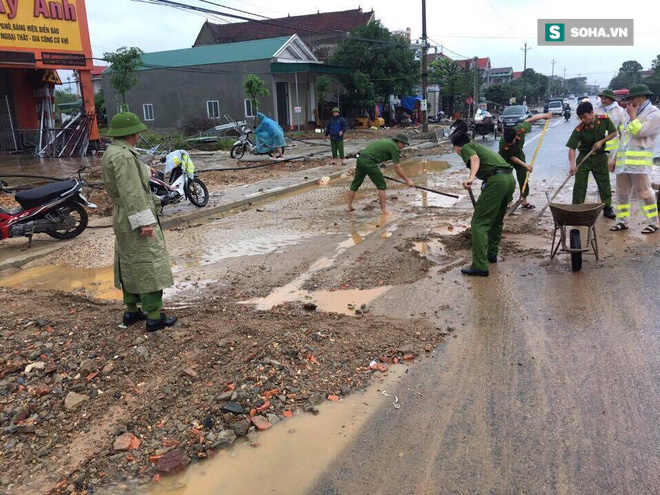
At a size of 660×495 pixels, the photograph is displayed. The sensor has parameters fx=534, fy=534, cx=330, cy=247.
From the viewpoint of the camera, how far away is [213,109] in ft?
102

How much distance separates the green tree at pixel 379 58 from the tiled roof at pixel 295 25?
1049 cm

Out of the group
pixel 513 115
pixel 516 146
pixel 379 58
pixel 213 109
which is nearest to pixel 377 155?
pixel 516 146

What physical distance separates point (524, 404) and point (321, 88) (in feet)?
98.0

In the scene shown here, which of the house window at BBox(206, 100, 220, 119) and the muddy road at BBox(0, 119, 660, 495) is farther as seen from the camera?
the house window at BBox(206, 100, 220, 119)

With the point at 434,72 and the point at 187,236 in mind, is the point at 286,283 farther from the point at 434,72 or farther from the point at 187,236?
the point at 434,72

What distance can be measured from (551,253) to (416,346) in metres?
3.02

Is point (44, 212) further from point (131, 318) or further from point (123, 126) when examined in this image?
point (123, 126)

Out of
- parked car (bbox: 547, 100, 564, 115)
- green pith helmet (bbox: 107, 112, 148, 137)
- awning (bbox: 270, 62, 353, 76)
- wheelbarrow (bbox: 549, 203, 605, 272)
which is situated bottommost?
wheelbarrow (bbox: 549, 203, 605, 272)

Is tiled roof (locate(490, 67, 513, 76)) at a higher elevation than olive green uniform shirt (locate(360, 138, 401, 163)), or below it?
higher

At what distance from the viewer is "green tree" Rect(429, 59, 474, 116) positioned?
144 feet

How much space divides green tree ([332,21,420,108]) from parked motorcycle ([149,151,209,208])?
24.3 m

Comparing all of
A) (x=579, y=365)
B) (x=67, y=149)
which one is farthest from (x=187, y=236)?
(x=67, y=149)

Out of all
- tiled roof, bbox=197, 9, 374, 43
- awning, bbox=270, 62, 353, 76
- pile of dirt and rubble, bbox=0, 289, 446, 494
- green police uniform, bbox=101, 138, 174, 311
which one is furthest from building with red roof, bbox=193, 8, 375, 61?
pile of dirt and rubble, bbox=0, 289, 446, 494

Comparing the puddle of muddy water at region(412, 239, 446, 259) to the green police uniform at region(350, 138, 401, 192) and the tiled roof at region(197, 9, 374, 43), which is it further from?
the tiled roof at region(197, 9, 374, 43)
